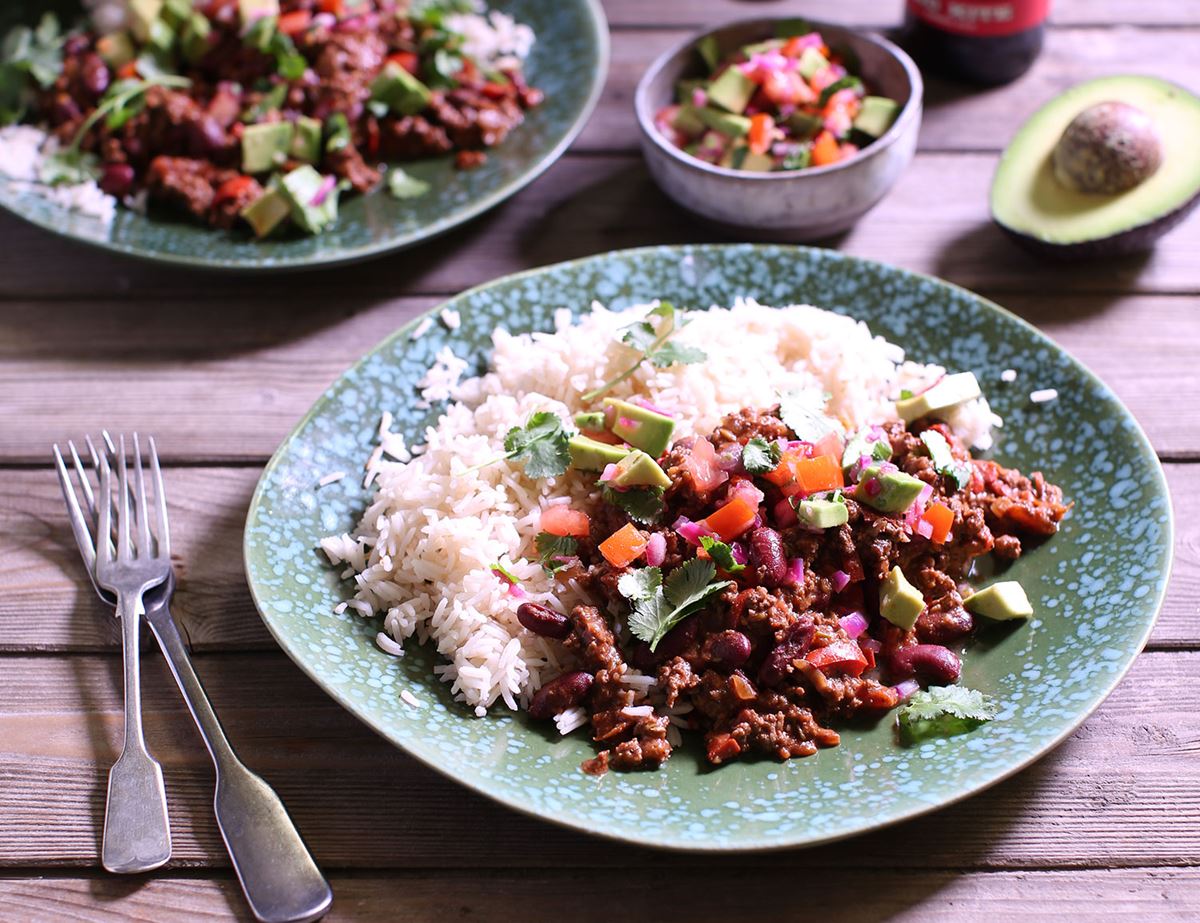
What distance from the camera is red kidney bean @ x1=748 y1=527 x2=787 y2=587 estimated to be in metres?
2.72

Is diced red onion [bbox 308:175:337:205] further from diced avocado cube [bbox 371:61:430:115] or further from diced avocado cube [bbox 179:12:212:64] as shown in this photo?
diced avocado cube [bbox 179:12:212:64]

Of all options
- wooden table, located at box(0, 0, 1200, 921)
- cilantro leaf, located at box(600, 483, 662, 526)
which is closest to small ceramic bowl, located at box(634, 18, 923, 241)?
wooden table, located at box(0, 0, 1200, 921)

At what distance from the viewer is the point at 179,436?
3.76m

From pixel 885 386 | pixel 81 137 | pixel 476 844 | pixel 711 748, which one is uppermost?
pixel 81 137

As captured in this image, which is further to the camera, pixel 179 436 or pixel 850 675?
pixel 179 436

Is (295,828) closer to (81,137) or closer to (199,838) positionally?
(199,838)

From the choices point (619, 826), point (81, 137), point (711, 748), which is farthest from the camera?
point (81, 137)

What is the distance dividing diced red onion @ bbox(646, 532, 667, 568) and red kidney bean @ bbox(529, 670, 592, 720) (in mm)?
300

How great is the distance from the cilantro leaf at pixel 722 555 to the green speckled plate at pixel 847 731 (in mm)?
405

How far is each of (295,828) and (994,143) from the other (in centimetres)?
362

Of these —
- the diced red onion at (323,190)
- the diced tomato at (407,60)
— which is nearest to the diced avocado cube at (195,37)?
the diced tomato at (407,60)

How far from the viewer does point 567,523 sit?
9.61 ft

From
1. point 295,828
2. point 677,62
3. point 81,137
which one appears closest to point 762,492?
point 295,828

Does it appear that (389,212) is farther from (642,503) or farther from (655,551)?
(655,551)
